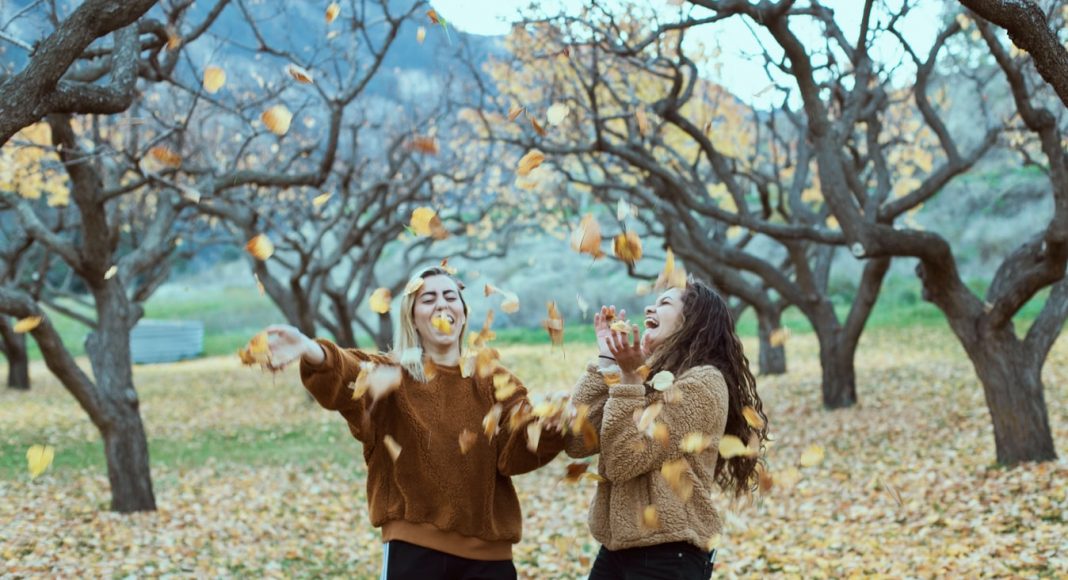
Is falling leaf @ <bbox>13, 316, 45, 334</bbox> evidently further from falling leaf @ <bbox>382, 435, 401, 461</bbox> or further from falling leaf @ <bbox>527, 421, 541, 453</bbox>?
falling leaf @ <bbox>527, 421, 541, 453</bbox>

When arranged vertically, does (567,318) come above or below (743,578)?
above

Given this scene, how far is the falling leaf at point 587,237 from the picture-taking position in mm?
3902

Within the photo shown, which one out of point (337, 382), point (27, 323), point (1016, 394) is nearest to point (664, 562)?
point (337, 382)

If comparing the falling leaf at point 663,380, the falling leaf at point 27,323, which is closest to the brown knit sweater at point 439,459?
A: the falling leaf at point 663,380

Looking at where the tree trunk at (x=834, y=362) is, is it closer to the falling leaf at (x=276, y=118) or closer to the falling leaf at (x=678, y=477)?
the falling leaf at (x=276, y=118)

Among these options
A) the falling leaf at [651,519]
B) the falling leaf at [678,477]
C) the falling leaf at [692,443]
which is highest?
→ the falling leaf at [692,443]

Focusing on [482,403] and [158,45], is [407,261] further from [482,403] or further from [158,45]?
[482,403]

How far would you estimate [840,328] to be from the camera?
44.9 ft

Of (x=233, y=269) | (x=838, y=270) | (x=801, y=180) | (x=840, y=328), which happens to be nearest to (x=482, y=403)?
(x=801, y=180)

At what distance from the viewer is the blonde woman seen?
338 cm

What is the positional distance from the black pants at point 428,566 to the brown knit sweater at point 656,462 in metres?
0.41

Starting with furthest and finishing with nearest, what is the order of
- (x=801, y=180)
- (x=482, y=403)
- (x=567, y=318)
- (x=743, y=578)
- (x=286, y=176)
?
(x=567, y=318) → (x=801, y=180) → (x=286, y=176) → (x=743, y=578) → (x=482, y=403)

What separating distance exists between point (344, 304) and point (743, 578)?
1223 centimetres

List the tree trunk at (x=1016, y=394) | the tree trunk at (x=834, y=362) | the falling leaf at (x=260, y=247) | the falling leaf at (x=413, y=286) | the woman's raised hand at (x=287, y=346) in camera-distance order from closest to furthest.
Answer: the woman's raised hand at (x=287, y=346) → the falling leaf at (x=413, y=286) → the falling leaf at (x=260, y=247) → the tree trunk at (x=1016, y=394) → the tree trunk at (x=834, y=362)
